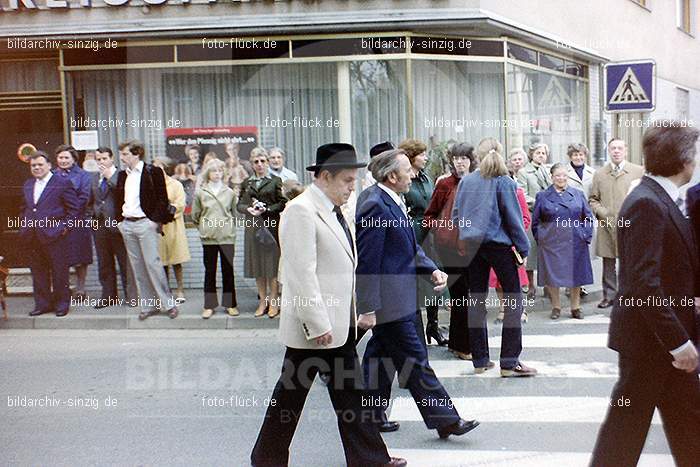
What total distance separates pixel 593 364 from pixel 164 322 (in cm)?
510

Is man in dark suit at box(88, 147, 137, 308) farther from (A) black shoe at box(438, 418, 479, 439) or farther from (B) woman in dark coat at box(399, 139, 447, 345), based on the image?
(A) black shoe at box(438, 418, 479, 439)

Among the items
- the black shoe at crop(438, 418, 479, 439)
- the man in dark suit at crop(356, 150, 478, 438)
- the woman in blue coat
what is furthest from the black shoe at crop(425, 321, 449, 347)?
the black shoe at crop(438, 418, 479, 439)

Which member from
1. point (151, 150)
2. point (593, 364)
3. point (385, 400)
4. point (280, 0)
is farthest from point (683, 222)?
point (151, 150)

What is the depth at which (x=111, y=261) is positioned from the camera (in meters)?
10.6

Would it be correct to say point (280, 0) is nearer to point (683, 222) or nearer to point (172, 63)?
point (172, 63)

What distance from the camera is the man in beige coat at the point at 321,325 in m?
4.47

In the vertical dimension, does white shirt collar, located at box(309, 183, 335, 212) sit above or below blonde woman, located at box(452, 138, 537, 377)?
above

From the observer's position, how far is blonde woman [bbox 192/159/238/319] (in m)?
9.91

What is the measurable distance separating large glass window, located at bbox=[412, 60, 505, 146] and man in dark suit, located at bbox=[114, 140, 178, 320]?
4.29 m

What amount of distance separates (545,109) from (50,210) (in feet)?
27.2

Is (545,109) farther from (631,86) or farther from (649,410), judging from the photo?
(649,410)

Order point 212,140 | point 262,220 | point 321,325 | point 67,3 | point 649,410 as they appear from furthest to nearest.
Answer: point 212,140 < point 67,3 < point 262,220 < point 321,325 < point 649,410

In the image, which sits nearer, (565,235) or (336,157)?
(336,157)

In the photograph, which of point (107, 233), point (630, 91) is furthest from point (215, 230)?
point (630, 91)
